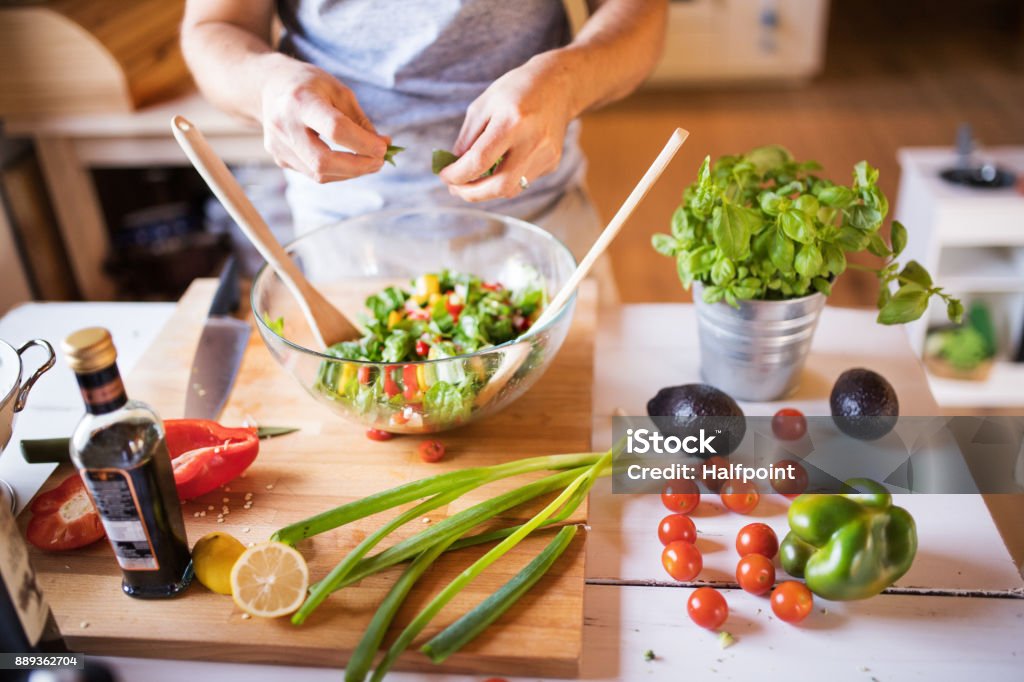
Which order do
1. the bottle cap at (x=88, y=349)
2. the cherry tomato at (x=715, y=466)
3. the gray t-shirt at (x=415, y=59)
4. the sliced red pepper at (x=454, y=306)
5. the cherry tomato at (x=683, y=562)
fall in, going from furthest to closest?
the gray t-shirt at (x=415, y=59), the sliced red pepper at (x=454, y=306), the cherry tomato at (x=715, y=466), the cherry tomato at (x=683, y=562), the bottle cap at (x=88, y=349)

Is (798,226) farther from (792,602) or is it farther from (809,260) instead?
(792,602)

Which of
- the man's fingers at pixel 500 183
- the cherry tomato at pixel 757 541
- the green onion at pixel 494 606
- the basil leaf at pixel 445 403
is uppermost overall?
the man's fingers at pixel 500 183

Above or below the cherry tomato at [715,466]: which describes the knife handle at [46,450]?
above

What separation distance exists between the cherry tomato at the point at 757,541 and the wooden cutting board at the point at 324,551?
0.16 metres

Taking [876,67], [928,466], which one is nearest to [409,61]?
[928,466]

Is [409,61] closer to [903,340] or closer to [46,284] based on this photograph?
[903,340]

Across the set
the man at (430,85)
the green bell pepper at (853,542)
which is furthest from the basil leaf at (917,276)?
the man at (430,85)

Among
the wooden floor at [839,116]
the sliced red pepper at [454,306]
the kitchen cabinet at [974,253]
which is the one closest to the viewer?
the sliced red pepper at [454,306]

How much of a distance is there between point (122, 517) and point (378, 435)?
324 mm

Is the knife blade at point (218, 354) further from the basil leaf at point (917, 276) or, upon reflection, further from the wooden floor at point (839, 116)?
the wooden floor at point (839, 116)

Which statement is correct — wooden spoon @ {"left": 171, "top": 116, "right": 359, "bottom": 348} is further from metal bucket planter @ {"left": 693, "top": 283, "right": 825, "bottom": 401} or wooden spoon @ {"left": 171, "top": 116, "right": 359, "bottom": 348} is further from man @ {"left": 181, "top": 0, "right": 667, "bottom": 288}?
metal bucket planter @ {"left": 693, "top": 283, "right": 825, "bottom": 401}

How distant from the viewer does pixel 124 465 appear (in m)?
0.71

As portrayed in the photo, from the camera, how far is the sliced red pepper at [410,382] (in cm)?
90

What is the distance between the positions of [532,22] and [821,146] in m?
2.82
